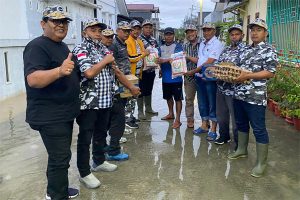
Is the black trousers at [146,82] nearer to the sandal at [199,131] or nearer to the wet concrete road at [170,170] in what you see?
the wet concrete road at [170,170]

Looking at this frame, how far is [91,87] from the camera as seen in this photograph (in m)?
3.37

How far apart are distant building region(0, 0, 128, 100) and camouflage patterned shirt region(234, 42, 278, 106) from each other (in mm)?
2568

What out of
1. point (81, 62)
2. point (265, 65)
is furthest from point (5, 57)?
point (265, 65)

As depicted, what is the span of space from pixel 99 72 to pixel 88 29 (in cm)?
53

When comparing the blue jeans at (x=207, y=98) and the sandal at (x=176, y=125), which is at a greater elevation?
the blue jeans at (x=207, y=98)

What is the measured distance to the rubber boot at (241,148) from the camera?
4266mm

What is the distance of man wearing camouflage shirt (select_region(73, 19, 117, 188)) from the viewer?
3.26 meters

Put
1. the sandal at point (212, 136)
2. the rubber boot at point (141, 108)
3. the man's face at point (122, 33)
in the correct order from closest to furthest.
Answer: the man's face at point (122, 33), the sandal at point (212, 136), the rubber boot at point (141, 108)

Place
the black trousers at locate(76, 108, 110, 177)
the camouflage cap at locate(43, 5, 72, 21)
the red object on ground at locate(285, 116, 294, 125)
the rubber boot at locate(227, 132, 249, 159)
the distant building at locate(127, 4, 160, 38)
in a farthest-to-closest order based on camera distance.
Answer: the distant building at locate(127, 4, 160, 38)
the red object on ground at locate(285, 116, 294, 125)
the rubber boot at locate(227, 132, 249, 159)
the black trousers at locate(76, 108, 110, 177)
the camouflage cap at locate(43, 5, 72, 21)

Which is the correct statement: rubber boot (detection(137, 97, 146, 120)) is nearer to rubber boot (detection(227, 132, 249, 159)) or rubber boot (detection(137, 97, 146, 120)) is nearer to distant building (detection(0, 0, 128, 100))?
distant building (detection(0, 0, 128, 100))

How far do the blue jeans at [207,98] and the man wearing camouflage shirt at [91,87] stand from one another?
1.91 meters

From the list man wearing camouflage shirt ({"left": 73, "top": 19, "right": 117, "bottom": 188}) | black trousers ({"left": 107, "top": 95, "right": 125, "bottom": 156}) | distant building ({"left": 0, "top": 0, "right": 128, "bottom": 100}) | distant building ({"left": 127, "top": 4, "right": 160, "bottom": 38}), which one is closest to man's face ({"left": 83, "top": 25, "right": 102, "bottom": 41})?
man wearing camouflage shirt ({"left": 73, "top": 19, "right": 117, "bottom": 188})

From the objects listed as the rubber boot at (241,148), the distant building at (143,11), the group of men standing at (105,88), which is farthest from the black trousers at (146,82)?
the distant building at (143,11)

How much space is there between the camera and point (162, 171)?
398 cm
